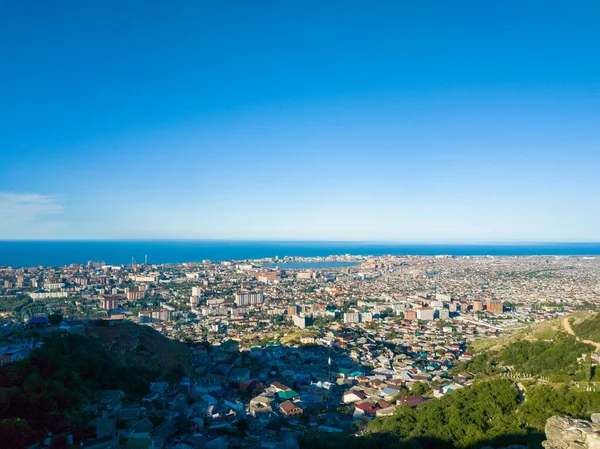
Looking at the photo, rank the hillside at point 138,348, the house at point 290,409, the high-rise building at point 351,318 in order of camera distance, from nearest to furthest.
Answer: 1. the house at point 290,409
2. the hillside at point 138,348
3. the high-rise building at point 351,318

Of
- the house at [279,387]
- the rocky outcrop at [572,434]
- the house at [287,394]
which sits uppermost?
the rocky outcrop at [572,434]

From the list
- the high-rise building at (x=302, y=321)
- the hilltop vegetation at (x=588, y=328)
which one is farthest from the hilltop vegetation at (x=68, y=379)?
the hilltop vegetation at (x=588, y=328)

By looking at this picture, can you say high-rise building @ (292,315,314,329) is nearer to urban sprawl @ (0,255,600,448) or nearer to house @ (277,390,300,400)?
urban sprawl @ (0,255,600,448)

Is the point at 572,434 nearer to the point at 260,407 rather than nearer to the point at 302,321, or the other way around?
the point at 260,407

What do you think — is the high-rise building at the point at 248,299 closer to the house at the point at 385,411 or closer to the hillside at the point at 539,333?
the hillside at the point at 539,333

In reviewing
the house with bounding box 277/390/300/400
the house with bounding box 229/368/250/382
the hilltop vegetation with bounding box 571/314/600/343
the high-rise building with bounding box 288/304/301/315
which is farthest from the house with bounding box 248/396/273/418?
the high-rise building with bounding box 288/304/301/315

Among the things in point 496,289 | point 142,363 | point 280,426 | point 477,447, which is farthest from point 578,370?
point 496,289
